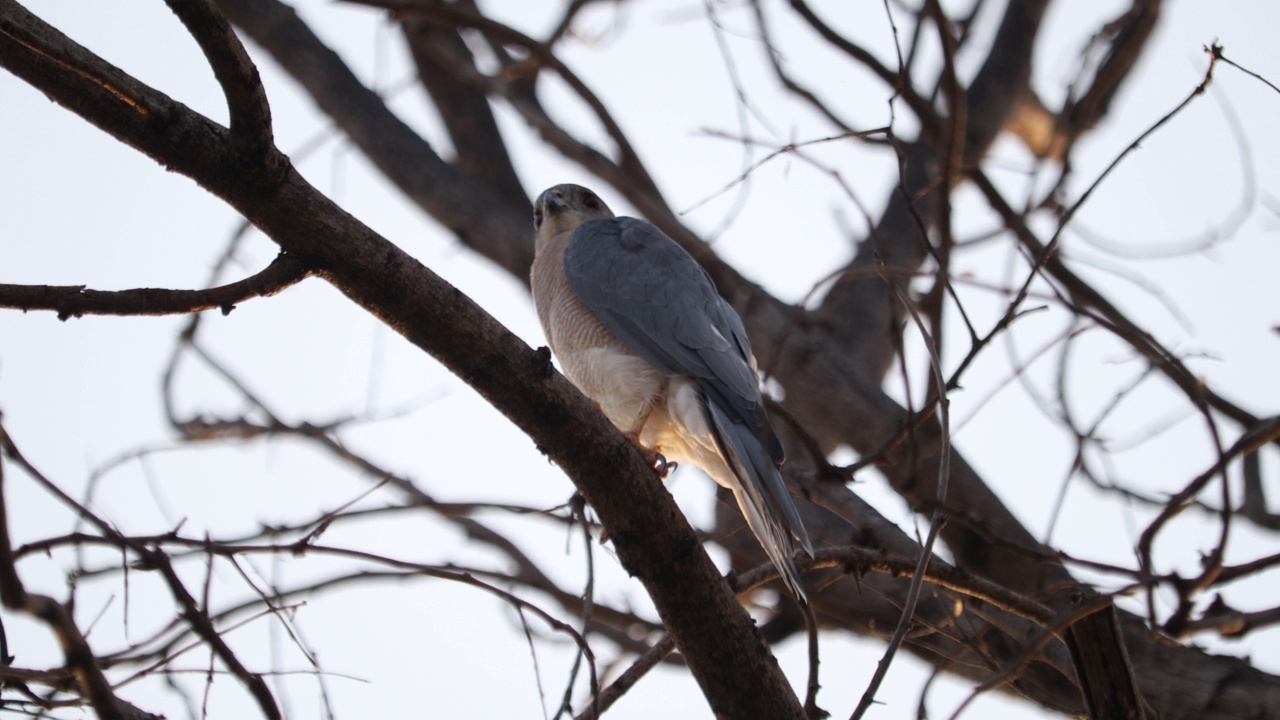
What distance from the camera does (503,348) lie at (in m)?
2.57

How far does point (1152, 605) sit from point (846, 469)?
109cm

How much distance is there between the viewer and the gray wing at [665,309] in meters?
3.86

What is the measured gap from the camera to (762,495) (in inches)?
133

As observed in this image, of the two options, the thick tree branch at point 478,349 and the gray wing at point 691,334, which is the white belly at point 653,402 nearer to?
the gray wing at point 691,334

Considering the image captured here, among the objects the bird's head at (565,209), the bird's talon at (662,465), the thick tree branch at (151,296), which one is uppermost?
the bird's head at (565,209)

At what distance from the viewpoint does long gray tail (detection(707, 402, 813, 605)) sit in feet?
10.3

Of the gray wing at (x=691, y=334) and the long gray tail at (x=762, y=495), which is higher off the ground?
the gray wing at (x=691, y=334)

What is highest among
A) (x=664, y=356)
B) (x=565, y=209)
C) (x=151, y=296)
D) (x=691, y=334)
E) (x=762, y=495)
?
(x=565, y=209)

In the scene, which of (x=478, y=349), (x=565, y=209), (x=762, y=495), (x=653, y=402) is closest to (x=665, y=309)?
(x=653, y=402)

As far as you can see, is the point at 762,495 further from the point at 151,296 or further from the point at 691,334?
the point at 151,296

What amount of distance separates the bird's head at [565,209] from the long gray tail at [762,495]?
2.07 m

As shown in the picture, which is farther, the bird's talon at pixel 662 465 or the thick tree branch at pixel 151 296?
the bird's talon at pixel 662 465

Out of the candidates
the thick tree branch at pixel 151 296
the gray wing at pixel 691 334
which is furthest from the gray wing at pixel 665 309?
the thick tree branch at pixel 151 296

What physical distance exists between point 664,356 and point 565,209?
1.84 meters
